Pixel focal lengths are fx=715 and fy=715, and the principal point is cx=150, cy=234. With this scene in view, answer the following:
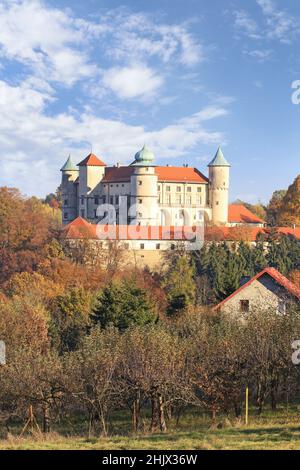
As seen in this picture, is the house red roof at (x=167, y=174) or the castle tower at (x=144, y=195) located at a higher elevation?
the house red roof at (x=167, y=174)

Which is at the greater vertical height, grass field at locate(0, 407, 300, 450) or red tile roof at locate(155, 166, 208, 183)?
red tile roof at locate(155, 166, 208, 183)

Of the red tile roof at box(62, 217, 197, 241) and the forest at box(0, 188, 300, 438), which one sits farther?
the red tile roof at box(62, 217, 197, 241)

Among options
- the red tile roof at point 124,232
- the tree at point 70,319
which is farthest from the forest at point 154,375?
the red tile roof at point 124,232

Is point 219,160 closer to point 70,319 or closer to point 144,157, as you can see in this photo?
point 144,157

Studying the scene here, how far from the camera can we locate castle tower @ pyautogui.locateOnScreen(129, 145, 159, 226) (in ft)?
213

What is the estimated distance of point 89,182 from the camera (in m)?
68.9

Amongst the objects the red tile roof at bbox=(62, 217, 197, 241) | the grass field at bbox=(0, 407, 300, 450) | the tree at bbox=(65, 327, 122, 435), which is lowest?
the grass field at bbox=(0, 407, 300, 450)

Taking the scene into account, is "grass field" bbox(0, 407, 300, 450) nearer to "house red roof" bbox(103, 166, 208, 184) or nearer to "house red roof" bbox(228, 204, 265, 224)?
"house red roof" bbox(103, 166, 208, 184)

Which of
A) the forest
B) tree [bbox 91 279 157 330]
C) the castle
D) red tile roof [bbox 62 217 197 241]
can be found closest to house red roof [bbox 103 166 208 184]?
the castle

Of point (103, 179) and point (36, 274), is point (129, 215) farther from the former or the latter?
point (36, 274)

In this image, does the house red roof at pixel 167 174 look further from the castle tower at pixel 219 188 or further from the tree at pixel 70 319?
the tree at pixel 70 319

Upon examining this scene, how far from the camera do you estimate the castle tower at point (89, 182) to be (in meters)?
68.4

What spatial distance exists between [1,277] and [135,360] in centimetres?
3454

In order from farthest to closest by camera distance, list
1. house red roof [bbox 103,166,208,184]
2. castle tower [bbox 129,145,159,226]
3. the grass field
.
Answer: house red roof [bbox 103,166,208,184], castle tower [bbox 129,145,159,226], the grass field
